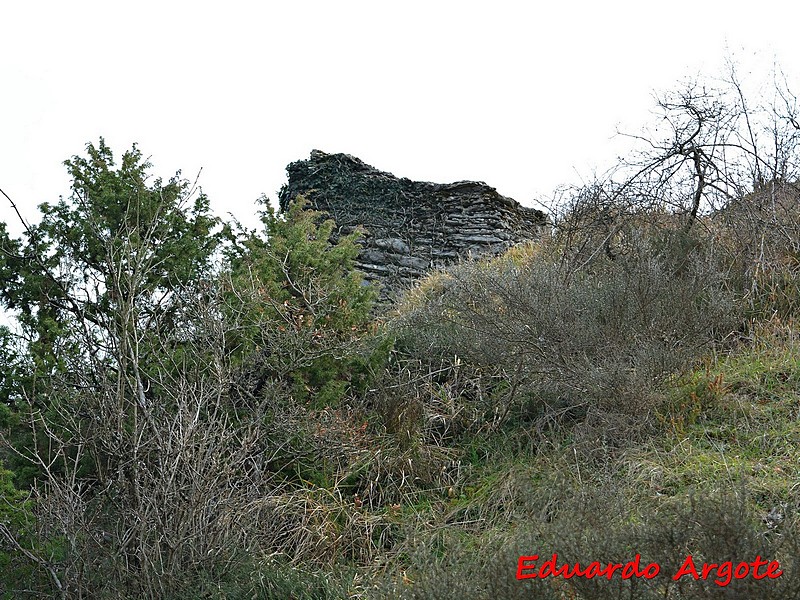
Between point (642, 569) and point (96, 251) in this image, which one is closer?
point (642, 569)

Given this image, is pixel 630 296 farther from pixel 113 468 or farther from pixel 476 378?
pixel 113 468

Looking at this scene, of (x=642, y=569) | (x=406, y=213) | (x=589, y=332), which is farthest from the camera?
(x=406, y=213)

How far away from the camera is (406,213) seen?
47.0 feet

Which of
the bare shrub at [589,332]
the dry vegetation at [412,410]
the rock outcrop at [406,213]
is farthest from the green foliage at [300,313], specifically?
the rock outcrop at [406,213]

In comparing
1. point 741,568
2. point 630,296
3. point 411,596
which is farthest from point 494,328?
point 741,568

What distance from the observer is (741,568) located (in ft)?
9.69

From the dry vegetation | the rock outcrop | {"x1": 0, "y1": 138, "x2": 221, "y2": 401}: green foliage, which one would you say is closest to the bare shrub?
the dry vegetation

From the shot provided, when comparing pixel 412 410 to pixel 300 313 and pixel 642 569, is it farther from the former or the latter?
pixel 642 569

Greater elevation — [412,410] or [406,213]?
[406,213]

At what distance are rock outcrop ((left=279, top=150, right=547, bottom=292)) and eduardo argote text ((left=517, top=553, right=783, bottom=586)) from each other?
400 inches

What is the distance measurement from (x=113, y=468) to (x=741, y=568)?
12.5 feet

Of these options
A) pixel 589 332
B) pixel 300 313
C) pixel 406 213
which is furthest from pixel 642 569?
pixel 406 213

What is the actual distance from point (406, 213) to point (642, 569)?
1151cm

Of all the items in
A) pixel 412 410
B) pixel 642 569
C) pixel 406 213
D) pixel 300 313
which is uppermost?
pixel 406 213
